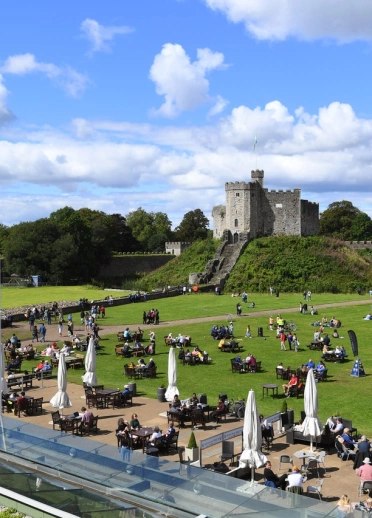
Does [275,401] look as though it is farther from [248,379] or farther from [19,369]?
[19,369]

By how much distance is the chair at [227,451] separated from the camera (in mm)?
16906

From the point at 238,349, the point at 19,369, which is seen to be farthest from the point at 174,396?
the point at 238,349

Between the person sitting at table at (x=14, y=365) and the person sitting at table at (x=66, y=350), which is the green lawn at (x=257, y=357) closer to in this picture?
the person sitting at table at (x=14, y=365)

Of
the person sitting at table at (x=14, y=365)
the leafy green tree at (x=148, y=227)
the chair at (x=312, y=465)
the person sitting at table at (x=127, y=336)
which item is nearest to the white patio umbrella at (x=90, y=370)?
the person sitting at table at (x=14, y=365)

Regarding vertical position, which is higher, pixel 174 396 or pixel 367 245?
pixel 367 245

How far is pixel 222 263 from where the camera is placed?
7506cm

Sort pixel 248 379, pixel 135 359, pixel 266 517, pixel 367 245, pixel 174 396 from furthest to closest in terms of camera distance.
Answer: pixel 367 245 < pixel 135 359 < pixel 248 379 < pixel 174 396 < pixel 266 517

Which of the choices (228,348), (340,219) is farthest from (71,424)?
(340,219)

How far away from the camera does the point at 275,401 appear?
2384cm

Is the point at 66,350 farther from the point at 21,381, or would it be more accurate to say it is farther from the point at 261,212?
the point at 261,212

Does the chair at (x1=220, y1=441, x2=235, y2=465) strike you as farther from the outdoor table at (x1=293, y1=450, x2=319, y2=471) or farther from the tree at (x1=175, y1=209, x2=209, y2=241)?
the tree at (x1=175, y1=209, x2=209, y2=241)

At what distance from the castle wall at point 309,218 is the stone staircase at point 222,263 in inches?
351

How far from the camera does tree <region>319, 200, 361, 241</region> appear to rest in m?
119

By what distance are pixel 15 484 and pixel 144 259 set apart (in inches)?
3605
